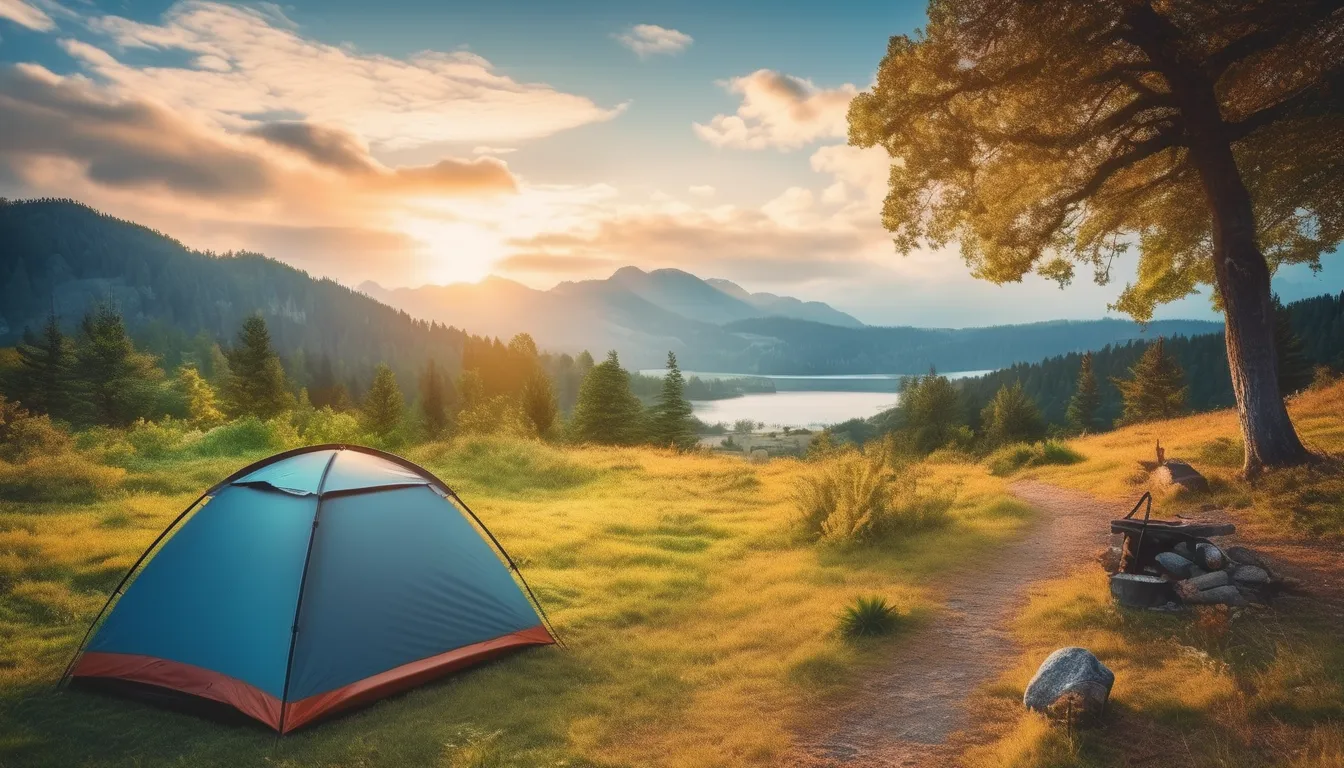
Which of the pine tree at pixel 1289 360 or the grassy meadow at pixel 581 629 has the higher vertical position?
the pine tree at pixel 1289 360

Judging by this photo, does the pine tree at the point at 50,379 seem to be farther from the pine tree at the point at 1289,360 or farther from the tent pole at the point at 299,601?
the pine tree at the point at 1289,360

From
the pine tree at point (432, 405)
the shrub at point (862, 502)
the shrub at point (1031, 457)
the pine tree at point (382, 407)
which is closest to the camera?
the shrub at point (862, 502)

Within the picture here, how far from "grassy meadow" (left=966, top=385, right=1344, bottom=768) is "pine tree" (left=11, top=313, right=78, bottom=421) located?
2302 inches

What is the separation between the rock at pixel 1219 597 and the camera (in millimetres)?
7742

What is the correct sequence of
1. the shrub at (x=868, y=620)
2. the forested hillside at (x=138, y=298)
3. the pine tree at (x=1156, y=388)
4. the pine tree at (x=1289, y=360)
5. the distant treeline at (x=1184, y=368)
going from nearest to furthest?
the shrub at (x=868, y=620) < the pine tree at (x=1289, y=360) < the pine tree at (x=1156, y=388) < the distant treeline at (x=1184, y=368) < the forested hillside at (x=138, y=298)

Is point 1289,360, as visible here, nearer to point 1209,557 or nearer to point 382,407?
point 1209,557

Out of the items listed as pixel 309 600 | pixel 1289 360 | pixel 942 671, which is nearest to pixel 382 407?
pixel 309 600

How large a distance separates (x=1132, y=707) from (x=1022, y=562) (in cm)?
566

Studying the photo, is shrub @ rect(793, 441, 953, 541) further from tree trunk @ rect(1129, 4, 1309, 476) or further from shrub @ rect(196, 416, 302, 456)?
shrub @ rect(196, 416, 302, 456)

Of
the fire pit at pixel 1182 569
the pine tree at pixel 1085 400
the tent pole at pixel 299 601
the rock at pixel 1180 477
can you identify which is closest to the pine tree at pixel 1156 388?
the pine tree at pixel 1085 400

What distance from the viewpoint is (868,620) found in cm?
864

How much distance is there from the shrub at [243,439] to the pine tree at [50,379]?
32.1 metres

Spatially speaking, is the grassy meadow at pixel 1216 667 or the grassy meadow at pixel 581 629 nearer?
the grassy meadow at pixel 1216 667

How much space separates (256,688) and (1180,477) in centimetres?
1516
